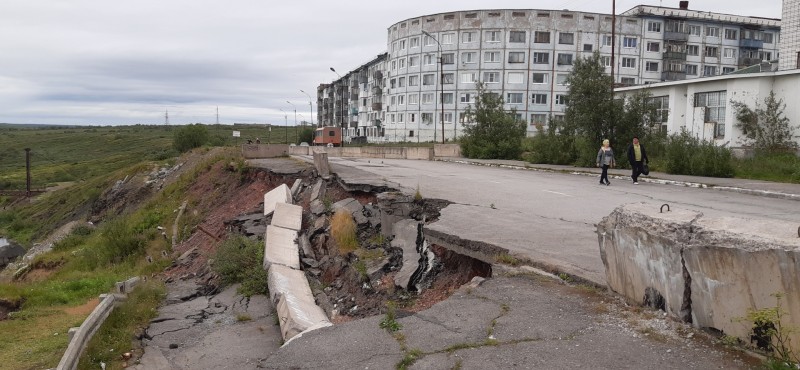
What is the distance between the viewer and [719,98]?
100ft

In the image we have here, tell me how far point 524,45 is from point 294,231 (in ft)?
205

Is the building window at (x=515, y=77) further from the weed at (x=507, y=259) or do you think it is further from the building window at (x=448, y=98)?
the weed at (x=507, y=259)

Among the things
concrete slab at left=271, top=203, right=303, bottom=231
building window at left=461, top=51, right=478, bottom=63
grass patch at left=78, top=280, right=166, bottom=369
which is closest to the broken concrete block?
concrete slab at left=271, top=203, right=303, bottom=231

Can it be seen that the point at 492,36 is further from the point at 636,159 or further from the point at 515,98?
the point at 636,159

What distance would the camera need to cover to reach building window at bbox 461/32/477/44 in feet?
235

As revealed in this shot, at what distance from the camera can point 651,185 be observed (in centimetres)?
1892

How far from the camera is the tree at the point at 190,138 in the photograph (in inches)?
2552

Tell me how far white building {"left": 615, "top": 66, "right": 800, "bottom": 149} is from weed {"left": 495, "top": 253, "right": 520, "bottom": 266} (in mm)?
20447

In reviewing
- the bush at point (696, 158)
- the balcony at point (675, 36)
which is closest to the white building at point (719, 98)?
the bush at point (696, 158)

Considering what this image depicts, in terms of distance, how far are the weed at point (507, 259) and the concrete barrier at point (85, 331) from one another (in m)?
5.43

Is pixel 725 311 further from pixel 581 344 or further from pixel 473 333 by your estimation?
pixel 473 333

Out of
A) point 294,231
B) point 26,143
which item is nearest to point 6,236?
point 294,231

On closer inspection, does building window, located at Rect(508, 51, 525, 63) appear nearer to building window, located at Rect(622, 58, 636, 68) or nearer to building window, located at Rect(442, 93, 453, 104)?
building window, located at Rect(442, 93, 453, 104)

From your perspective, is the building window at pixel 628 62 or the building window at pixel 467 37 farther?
the building window at pixel 628 62
